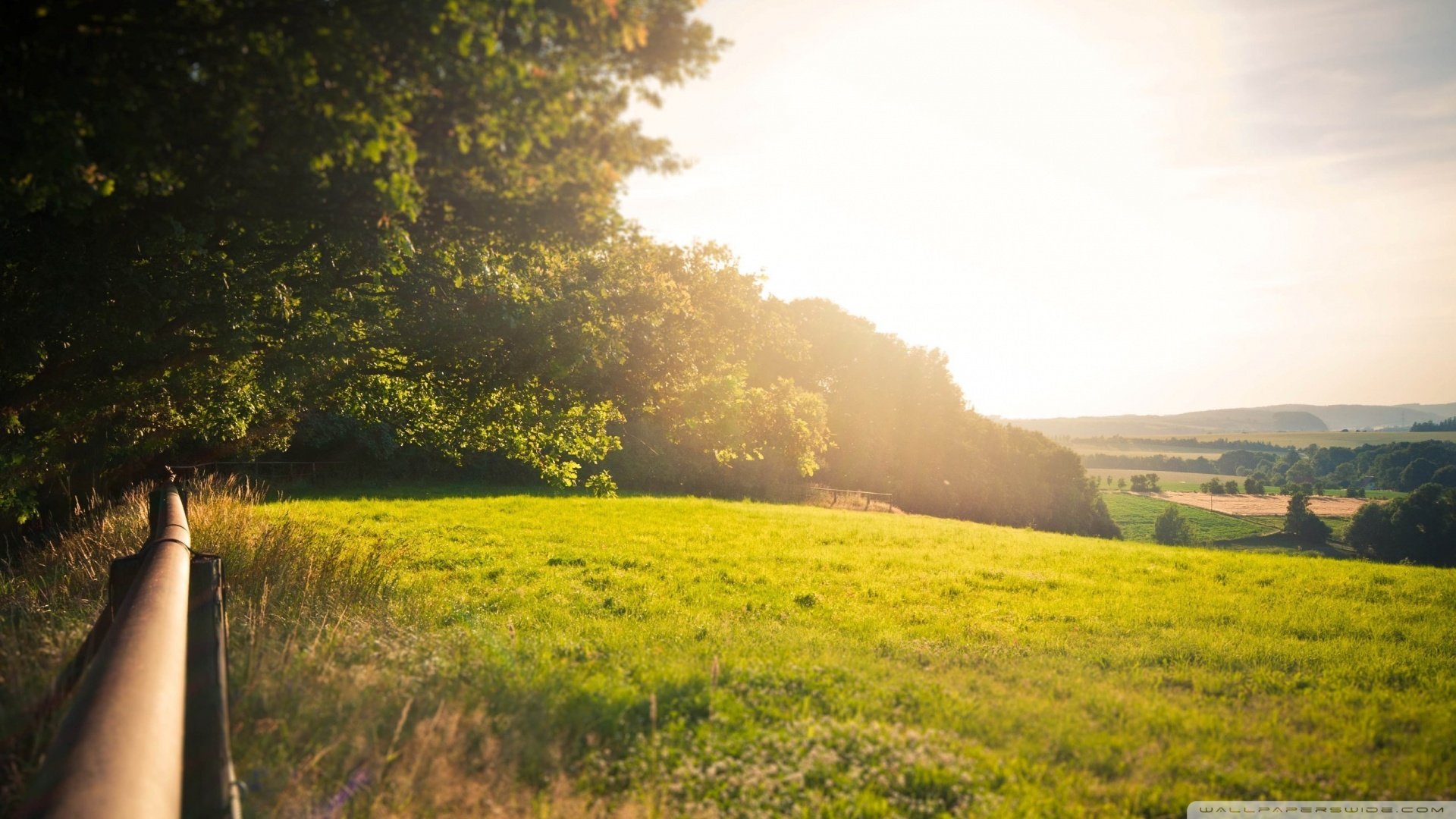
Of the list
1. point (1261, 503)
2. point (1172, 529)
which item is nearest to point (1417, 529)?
point (1172, 529)

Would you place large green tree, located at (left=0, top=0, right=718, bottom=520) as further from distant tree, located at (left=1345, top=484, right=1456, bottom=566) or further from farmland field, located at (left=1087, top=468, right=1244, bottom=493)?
farmland field, located at (left=1087, top=468, right=1244, bottom=493)

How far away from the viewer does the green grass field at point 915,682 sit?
5.03m

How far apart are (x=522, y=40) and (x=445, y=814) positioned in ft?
17.1

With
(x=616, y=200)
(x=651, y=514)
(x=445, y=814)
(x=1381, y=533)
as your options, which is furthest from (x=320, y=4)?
(x=1381, y=533)

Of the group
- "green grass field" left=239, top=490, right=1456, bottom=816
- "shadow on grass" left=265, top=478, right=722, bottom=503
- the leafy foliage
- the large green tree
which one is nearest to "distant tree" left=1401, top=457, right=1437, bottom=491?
the leafy foliage

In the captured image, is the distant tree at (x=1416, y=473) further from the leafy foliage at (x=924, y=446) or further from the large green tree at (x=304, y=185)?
the large green tree at (x=304, y=185)

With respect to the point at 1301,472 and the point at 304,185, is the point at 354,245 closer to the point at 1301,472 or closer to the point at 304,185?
the point at 304,185

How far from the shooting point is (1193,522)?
67.8m

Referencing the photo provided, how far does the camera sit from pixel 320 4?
443 cm

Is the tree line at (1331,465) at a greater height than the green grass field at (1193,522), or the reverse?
the tree line at (1331,465)

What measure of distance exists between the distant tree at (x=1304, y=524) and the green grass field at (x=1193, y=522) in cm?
231

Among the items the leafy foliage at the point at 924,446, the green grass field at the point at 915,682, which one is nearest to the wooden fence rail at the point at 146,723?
the green grass field at the point at 915,682

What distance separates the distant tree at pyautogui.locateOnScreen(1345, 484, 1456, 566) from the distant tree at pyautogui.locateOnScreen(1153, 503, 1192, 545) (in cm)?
1346

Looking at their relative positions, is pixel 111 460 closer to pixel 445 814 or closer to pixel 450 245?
pixel 450 245
